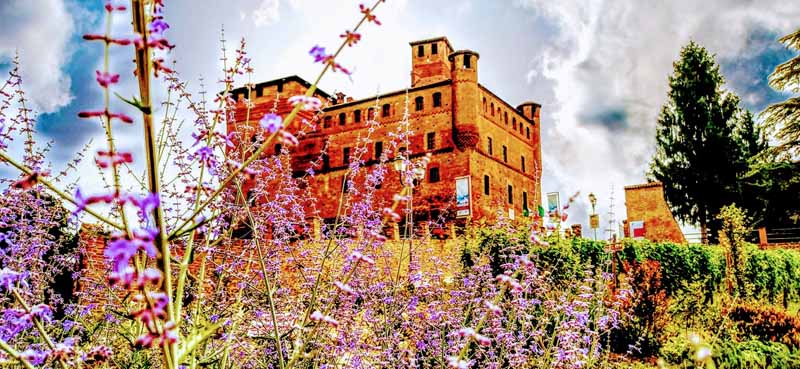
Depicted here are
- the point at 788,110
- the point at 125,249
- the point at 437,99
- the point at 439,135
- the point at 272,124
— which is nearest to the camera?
the point at 125,249

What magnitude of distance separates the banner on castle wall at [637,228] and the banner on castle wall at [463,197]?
10.7 m

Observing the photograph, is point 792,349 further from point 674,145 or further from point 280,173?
point 674,145

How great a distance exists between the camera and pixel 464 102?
3669cm

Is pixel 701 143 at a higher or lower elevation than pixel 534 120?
lower

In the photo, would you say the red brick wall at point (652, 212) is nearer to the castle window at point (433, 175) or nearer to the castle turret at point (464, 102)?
the castle turret at point (464, 102)

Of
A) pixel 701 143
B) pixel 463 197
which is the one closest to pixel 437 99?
pixel 463 197

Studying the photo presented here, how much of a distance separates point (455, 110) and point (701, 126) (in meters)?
14.1


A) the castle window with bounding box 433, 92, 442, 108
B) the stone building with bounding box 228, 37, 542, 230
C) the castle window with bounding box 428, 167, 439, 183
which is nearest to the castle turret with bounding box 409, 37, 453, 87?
the stone building with bounding box 228, 37, 542, 230

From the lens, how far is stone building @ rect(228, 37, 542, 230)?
1437 inches

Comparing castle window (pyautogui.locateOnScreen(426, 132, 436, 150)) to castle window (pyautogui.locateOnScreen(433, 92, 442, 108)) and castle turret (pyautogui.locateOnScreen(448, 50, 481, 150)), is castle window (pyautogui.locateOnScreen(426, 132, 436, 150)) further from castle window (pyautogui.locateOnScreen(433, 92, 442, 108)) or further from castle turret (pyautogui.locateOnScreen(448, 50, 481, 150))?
castle window (pyautogui.locateOnScreen(433, 92, 442, 108))

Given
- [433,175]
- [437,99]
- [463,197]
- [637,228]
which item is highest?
[437,99]

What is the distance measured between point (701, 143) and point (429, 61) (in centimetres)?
1850

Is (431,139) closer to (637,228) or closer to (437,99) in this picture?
(437,99)

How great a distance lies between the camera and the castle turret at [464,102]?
3644 centimetres
